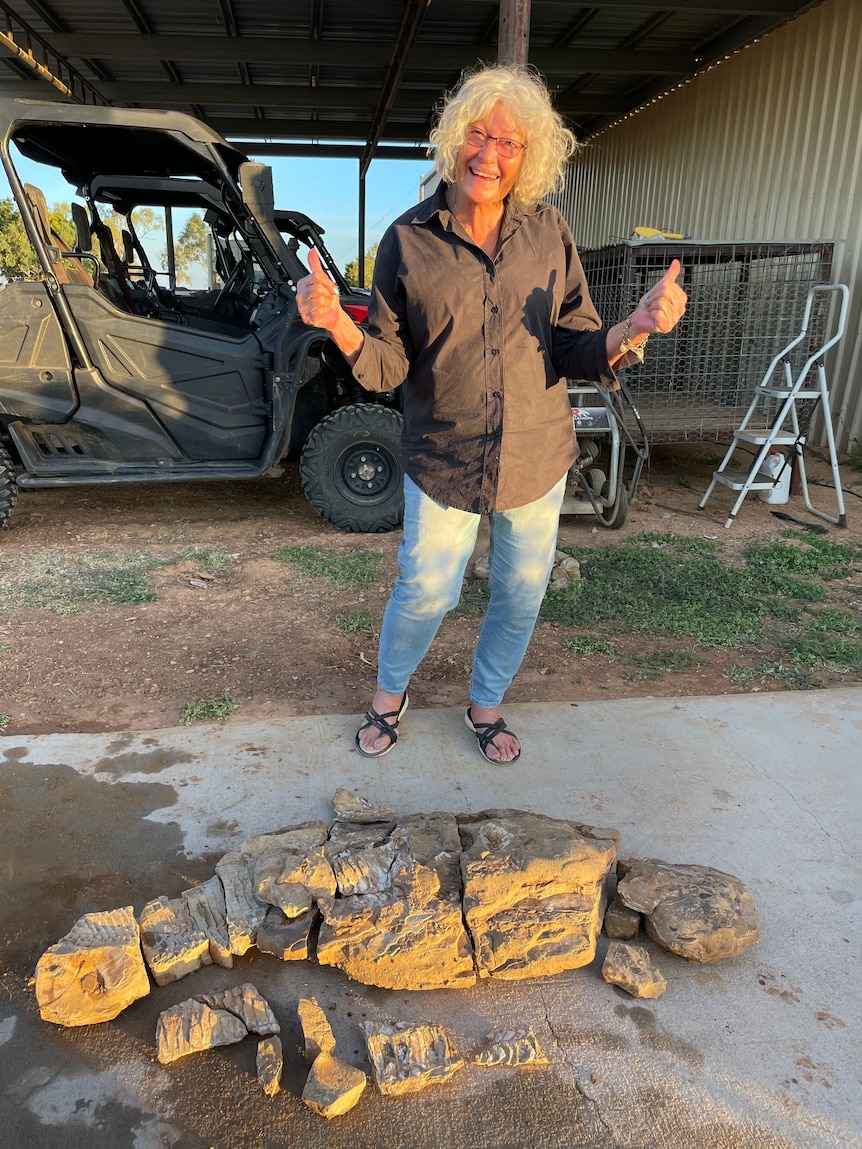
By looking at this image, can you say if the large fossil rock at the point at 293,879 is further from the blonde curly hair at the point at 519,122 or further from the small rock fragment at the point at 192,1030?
the blonde curly hair at the point at 519,122

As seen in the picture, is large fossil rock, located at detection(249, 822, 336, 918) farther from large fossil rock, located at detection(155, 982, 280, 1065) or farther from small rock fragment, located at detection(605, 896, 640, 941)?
small rock fragment, located at detection(605, 896, 640, 941)

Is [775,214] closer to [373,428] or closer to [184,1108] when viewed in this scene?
[373,428]

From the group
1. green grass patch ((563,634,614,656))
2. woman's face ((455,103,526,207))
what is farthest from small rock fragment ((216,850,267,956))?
green grass patch ((563,634,614,656))

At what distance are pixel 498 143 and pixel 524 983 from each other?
6.31 feet

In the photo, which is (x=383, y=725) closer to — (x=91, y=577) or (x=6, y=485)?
(x=91, y=577)

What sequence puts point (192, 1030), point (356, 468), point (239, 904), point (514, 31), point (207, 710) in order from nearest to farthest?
point (192, 1030), point (239, 904), point (207, 710), point (514, 31), point (356, 468)

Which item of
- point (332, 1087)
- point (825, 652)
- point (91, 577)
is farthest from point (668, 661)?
point (91, 577)

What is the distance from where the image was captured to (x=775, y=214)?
8086 mm

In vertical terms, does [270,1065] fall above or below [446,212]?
below

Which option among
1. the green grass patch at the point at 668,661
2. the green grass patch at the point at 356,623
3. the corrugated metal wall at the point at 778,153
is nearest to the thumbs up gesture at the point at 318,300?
the green grass patch at the point at 356,623

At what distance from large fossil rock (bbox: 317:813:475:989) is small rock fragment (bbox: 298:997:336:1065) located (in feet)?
0.45

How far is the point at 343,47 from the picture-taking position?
9.90 metres

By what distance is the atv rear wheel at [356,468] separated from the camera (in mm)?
4965

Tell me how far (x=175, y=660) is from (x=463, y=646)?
3.87ft
